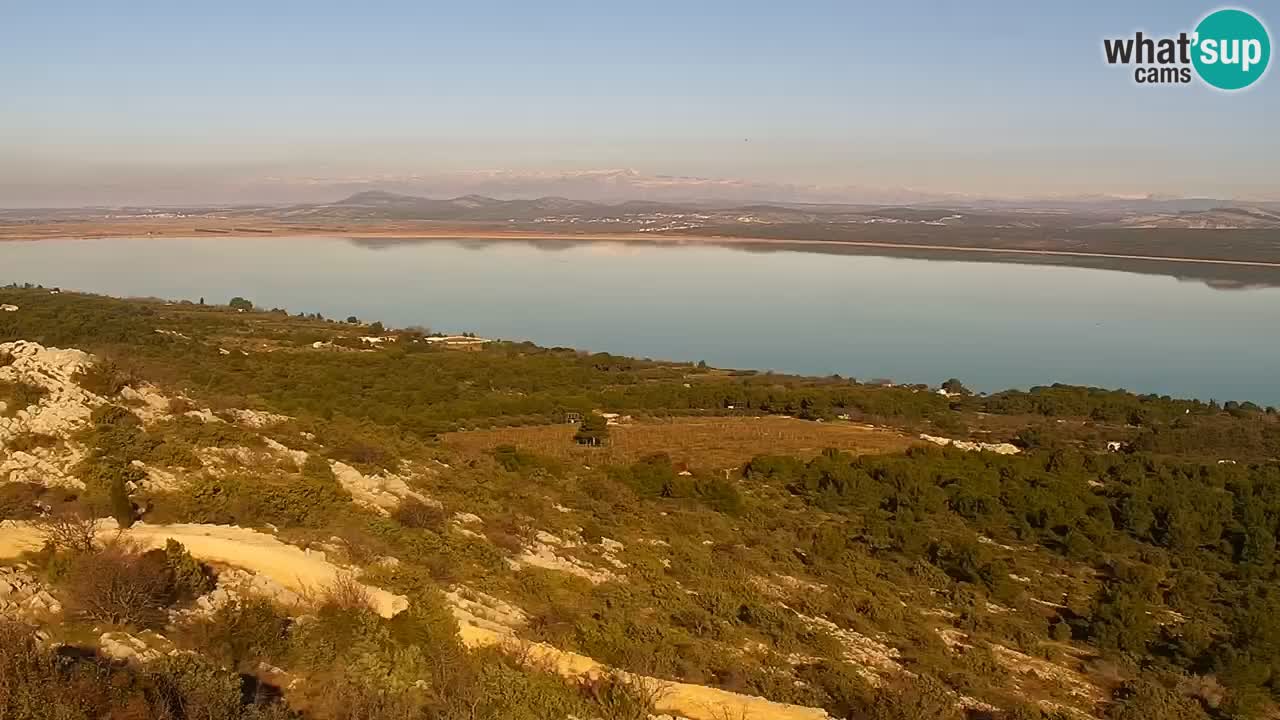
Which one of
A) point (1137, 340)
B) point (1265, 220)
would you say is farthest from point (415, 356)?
point (1265, 220)

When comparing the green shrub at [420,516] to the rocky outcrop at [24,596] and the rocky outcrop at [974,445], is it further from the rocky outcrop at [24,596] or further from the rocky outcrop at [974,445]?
the rocky outcrop at [974,445]

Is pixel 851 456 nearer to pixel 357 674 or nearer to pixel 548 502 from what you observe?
pixel 548 502

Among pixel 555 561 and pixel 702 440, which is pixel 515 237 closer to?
pixel 702 440

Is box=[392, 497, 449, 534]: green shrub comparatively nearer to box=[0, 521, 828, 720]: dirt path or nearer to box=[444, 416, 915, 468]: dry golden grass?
box=[0, 521, 828, 720]: dirt path

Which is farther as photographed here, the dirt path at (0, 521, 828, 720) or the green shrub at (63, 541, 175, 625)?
the dirt path at (0, 521, 828, 720)

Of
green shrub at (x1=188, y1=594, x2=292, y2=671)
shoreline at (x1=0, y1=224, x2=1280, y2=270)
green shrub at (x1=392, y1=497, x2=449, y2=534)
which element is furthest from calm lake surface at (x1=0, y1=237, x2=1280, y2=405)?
green shrub at (x1=188, y1=594, x2=292, y2=671)

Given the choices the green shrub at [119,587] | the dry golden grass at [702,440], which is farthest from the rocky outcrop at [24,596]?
the dry golden grass at [702,440]
